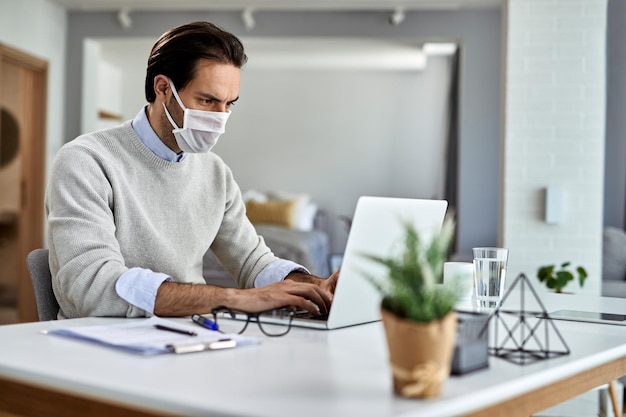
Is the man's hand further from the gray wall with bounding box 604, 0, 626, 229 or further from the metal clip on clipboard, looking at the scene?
the gray wall with bounding box 604, 0, 626, 229

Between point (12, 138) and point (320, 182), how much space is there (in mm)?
3544

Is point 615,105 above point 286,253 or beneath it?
above

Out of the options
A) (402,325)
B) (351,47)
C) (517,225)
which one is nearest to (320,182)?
(351,47)

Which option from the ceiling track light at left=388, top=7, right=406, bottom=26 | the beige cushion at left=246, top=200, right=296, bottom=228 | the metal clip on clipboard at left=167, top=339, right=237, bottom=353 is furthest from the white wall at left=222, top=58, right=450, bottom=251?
the metal clip on clipboard at left=167, top=339, right=237, bottom=353

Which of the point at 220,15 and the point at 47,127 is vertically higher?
the point at 220,15

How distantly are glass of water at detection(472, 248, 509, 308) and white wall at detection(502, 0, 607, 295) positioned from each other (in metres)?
2.78

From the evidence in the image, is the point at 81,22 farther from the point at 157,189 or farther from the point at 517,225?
the point at 157,189

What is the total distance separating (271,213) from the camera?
7707mm

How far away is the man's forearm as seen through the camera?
1.47m

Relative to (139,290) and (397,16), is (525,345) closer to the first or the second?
(139,290)

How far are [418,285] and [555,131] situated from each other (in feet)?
12.1

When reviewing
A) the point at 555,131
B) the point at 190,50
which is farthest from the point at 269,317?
the point at 555,131

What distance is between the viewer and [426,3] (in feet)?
19.8

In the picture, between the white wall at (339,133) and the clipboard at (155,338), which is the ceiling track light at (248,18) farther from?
the clipboard at (155,338)
